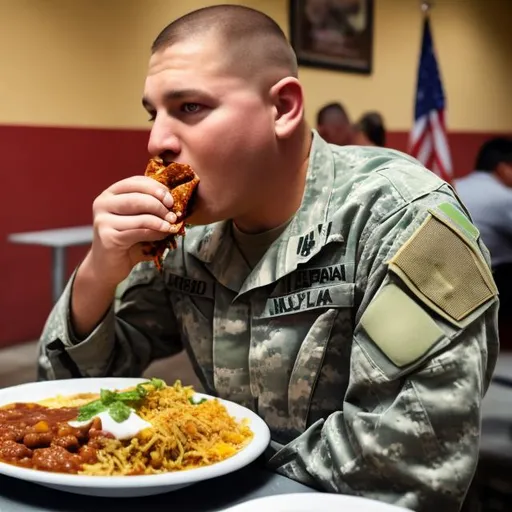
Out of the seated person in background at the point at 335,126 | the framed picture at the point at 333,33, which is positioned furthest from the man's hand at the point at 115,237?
the framed picture at the point at 333,33

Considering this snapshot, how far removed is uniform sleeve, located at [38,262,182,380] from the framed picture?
200 inches

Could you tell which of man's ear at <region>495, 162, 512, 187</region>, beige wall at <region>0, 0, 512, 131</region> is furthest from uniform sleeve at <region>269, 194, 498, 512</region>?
beige wall at <region>0, 0, 512, 131</region>

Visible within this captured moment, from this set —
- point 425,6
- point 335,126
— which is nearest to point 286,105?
point 335,126

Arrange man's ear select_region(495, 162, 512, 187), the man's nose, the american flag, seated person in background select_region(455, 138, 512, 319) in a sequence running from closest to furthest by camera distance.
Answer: the man's nose, seated person in background select_region(455, 138, 512, 319), man's ear select_region(495, 162, 512, 187), the american flag

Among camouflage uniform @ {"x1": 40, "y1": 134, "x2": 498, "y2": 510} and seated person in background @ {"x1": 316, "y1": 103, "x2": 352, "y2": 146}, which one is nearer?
camouflage uniform @ {"x1": 40, "y1": 134, "x2": 498, "y2": 510}

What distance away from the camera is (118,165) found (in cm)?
539

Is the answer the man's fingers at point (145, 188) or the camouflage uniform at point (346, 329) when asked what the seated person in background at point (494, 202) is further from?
the man's fingers at point (145, 188)

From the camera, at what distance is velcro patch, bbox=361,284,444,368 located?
3.55ft

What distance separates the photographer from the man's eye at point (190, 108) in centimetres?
129

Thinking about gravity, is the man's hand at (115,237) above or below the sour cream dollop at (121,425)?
above

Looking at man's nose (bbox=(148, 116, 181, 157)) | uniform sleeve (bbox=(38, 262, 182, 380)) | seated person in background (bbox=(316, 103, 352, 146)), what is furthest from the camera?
seated person in background (bbox=(316, 103, 352, 146))

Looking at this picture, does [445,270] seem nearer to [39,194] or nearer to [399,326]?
[399,326]

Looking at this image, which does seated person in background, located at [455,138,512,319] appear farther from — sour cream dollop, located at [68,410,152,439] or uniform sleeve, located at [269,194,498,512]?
sour cream dollop, located at [68,410,152,439]

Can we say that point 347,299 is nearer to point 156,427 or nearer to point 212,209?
point 212,209
